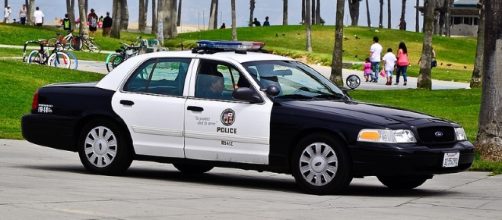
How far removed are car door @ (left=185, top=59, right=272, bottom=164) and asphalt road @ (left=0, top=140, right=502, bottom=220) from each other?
379mm

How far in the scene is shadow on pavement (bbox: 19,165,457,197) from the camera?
46.0 feet

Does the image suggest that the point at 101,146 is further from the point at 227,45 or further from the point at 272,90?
the point at 272,90

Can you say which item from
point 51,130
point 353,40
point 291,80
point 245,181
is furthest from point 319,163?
point 353,40

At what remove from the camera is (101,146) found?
14.9 metres

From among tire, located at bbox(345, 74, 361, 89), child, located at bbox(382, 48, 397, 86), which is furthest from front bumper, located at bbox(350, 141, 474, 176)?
child, located at bbox(382, 48, 397, 86)

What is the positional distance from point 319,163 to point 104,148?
2.76 m

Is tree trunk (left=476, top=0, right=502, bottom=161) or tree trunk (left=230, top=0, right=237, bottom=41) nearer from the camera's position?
tree trunk (left=476, top=0, right=502, bottom=161)

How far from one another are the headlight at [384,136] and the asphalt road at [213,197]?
592 millimetres

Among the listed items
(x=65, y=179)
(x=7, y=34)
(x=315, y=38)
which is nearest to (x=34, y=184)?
(x=65, y=179)

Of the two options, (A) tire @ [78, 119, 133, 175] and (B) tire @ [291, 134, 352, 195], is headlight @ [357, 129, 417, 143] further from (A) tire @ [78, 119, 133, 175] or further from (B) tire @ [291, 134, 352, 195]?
(A) tire @ [78, 119, 133, 175]

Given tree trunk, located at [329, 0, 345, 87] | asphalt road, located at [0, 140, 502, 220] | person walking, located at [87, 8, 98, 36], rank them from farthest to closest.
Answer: person walking, located at [87, 8, 98, 36]
tree trunk, located at [329, 0, 345, 87]
asphalt road, located at [0, 140, 502, 220]

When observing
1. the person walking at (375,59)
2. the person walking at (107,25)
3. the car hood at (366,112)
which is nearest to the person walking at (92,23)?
the person walking at (107,25)

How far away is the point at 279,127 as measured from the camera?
44.9 ft

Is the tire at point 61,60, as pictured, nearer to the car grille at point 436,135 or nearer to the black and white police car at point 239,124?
the black and white police car at point 239,124
